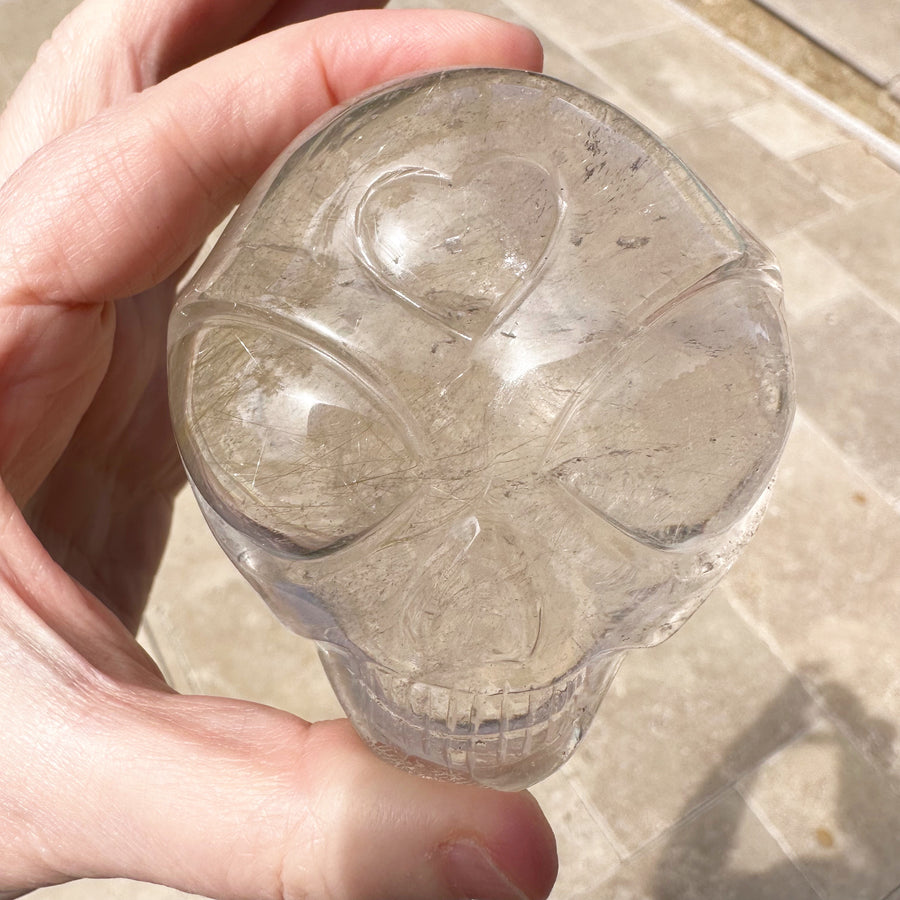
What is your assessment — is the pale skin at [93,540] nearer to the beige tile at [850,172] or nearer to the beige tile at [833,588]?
the beige tile at [833,588]

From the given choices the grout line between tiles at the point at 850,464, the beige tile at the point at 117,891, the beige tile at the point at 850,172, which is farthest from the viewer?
the beige tile at the point at 850,172

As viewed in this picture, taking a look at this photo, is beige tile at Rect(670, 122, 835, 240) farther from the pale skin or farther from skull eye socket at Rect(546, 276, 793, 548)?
skull eye socket at Rect(546, 276, 793, 548)

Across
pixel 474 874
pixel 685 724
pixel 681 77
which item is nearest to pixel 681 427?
pixel 474 874

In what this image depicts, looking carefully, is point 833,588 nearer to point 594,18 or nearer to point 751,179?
point 751,179

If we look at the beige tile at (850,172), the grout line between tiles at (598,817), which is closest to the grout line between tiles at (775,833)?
the grout line between tiles at (598,817)

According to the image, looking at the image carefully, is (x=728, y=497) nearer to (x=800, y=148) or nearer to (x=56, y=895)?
(x=56, y=895)

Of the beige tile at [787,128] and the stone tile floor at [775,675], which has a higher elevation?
the beige tile at [787,128]

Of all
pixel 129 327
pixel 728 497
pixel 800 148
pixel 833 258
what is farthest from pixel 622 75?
pixel 728 497
